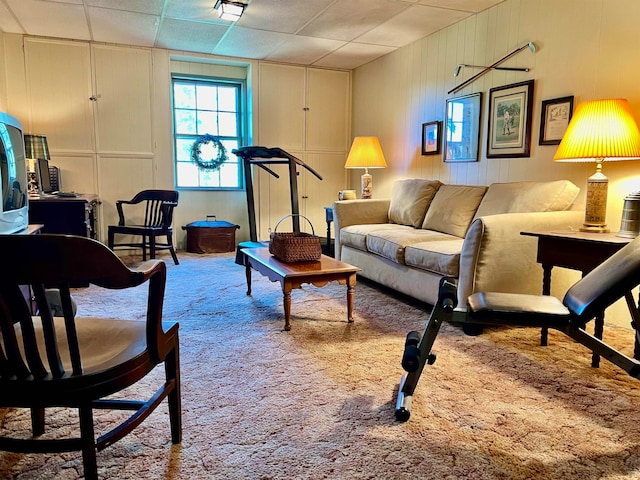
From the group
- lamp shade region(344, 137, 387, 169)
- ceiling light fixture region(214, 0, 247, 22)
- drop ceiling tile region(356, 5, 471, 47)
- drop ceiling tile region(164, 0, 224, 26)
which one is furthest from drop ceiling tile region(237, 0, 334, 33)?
lamp shade region(344, 137, 387, 169)

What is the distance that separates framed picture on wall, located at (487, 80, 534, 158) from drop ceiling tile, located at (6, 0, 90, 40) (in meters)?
3.59

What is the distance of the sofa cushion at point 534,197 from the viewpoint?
114 inches

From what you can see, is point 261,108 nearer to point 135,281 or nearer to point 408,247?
point 408,247

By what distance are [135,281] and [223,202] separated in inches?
187

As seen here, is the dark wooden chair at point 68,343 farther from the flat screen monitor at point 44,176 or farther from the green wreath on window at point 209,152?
the green wreath on window at point 209,152

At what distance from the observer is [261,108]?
5656 mm

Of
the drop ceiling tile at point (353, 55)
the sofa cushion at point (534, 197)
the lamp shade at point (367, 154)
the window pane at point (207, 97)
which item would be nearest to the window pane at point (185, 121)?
the window pane at point (207, 97)

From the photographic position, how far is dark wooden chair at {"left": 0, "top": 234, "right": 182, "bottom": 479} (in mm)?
1032

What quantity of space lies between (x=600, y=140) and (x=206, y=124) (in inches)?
Answer: 177

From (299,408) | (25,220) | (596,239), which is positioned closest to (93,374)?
(299,408)

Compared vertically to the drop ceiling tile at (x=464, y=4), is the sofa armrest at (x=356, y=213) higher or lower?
lower

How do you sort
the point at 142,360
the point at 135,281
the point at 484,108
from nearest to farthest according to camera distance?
the point at 135,281, the point at 142,360, the point at 484,108

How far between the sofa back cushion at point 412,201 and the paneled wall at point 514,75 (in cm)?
33

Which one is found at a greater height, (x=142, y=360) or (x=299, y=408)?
(x=142, y=360)
